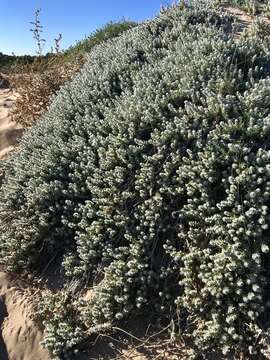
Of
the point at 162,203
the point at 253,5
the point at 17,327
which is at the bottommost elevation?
the point at 17,327

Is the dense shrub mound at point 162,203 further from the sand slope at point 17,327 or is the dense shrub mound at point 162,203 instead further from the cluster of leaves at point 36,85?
the cluster of leaves at point 36,85

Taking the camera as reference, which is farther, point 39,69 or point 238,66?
point 39,69

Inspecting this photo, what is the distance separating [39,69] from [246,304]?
6.44m

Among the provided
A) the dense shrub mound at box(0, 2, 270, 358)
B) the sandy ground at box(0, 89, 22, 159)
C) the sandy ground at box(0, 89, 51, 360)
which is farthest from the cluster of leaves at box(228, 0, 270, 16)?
the sandy ground at box(0, 89, 51, 360)

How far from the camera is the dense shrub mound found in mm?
3748

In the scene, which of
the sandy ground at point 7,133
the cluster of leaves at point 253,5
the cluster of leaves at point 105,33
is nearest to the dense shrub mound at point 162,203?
the sandy ground at point 7,133

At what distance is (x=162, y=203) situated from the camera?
429cm

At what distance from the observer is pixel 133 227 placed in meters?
4.37

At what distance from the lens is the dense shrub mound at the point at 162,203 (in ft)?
12.3

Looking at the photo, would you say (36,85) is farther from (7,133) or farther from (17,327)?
(17,327)

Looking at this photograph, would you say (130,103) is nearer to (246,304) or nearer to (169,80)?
(169,80)

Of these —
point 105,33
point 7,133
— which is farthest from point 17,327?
point 105,33

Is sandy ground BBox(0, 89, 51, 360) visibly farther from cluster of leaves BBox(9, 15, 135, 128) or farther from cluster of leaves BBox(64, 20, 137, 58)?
cluster of leaves BBox(64, 20, 137, 58)

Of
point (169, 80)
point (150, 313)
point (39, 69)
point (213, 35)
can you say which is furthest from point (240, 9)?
point (150, 313)
